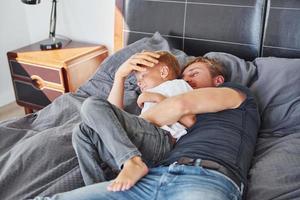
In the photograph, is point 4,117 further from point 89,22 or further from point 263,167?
point 263,167

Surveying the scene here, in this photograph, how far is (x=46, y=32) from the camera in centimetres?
311

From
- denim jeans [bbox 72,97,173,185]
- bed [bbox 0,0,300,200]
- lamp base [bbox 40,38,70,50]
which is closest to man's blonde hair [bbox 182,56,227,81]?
bed [bbox 0,0,300,200]

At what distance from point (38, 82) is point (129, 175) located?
1.62m

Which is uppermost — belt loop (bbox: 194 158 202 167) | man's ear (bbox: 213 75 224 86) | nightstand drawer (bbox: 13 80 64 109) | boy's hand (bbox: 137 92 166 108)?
man's ear (bbox: 213 75 224 86)

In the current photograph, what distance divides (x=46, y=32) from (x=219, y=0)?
1.69 meters

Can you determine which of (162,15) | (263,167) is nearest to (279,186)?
(263,167)

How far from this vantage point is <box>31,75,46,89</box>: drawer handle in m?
2.50

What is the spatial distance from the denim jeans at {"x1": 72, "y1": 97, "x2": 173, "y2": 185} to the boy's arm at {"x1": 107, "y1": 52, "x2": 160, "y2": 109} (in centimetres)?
30

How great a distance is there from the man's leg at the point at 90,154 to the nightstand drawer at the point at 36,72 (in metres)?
1.17

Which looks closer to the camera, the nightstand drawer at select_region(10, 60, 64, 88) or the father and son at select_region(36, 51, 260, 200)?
the father and son at select_region(36, 51, 260, 200)

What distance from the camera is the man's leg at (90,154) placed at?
128 cm

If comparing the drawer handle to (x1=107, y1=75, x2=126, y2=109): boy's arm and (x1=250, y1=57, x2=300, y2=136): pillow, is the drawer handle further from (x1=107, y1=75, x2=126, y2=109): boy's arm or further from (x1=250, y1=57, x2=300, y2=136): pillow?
(x1=250, y1=57, x2=300, y2=136): pillow

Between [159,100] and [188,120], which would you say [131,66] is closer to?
[159,100]

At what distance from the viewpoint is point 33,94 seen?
8.48 feet
